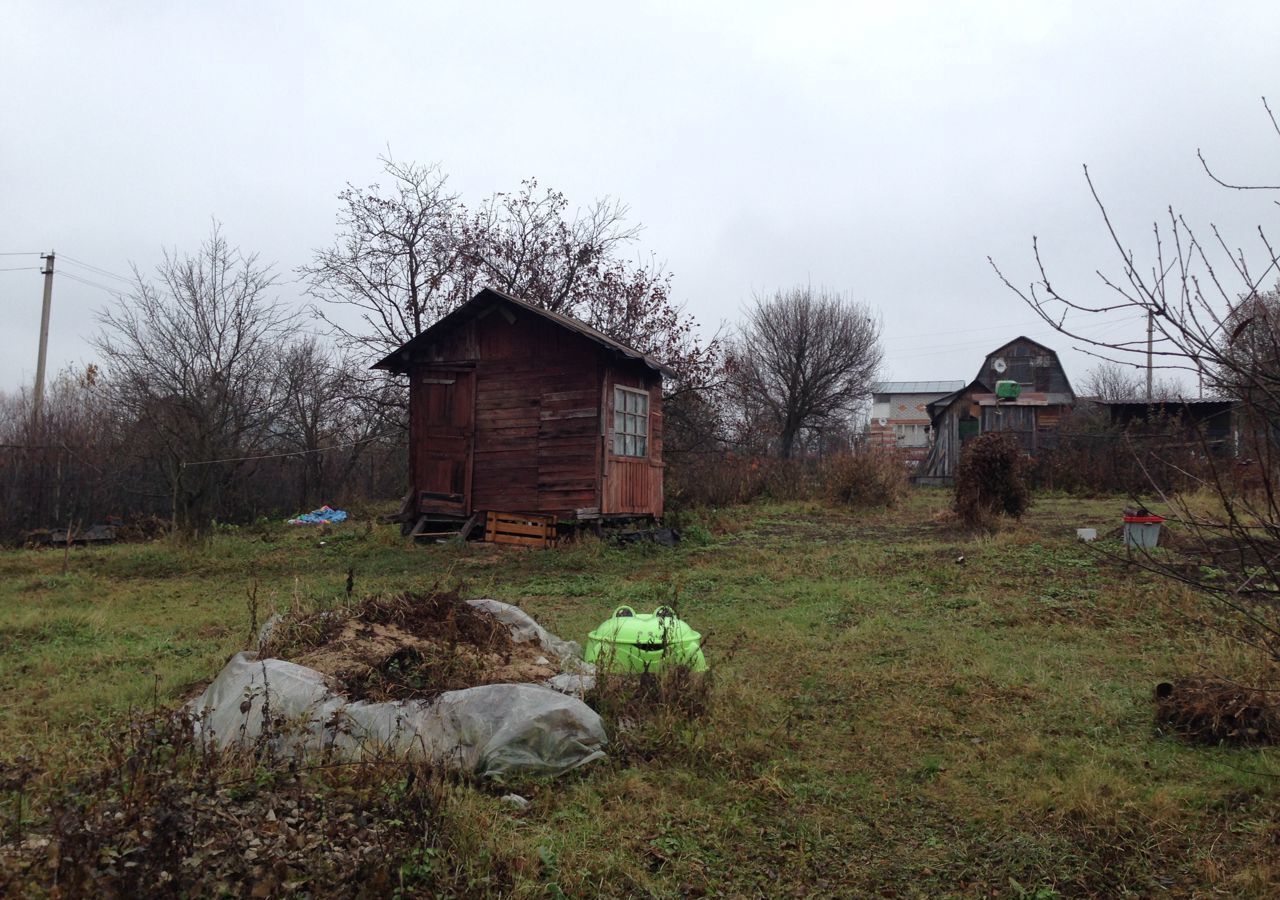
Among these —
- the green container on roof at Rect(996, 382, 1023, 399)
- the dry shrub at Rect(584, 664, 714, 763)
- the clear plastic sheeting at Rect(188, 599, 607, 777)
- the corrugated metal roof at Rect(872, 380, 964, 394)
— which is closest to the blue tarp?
the clear plastic sheeting at Rect(188, 599, 607, 777)

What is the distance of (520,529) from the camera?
14.7 metres

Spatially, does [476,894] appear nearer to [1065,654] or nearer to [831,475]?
[1065,654]

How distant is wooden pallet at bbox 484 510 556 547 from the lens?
14.6m

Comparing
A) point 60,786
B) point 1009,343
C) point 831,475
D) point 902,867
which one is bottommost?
point 902,867

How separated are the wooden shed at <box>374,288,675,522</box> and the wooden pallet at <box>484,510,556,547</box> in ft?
0.43

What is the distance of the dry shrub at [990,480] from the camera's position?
15.3 m

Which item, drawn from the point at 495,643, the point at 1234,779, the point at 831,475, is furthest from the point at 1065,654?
the point at 831,475

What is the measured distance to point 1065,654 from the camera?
670 centimetres

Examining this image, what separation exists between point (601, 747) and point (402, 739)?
966mm

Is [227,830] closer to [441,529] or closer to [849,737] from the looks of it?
[849,737]

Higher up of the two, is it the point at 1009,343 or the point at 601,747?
the point at 1009,343

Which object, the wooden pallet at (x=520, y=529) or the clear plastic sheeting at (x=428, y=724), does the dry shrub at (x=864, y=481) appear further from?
the clear plastic sheeting at (x=428, y=724)

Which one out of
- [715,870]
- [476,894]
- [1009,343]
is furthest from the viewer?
[1009,343]

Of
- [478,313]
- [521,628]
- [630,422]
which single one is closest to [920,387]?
[630,422]
